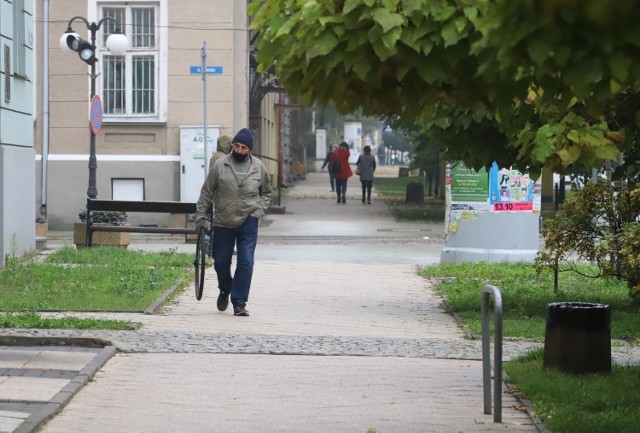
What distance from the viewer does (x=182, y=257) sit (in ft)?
62.2

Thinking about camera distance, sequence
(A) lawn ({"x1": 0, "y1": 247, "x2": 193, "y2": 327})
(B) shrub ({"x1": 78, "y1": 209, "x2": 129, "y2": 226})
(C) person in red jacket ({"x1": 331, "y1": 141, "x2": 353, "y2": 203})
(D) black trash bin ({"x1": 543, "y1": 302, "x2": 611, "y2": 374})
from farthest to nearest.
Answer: (C) person in red jacket ({"x1": 331, "y1": 141, "x2": 353, "y2": 203}), (B) shrub ({"x1": 78, "y1": 209, "x2": 129, "y2": 226}), (A) lawn ({"x1": 0, "y1": 247, "x2": 193, "y2": 327}), (D) black trash bin ({"x1": 543, "y1": 302, "x2": 611, "y2": 374})

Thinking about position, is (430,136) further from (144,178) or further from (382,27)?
(144,178)

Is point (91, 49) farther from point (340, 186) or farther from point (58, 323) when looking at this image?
point (340, 186)

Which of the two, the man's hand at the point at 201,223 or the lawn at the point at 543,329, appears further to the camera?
the man's hand at the point at 201,223

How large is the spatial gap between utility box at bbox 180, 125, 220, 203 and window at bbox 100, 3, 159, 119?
104 centimetres

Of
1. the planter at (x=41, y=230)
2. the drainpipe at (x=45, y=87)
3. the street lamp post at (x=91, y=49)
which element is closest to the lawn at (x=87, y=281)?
the planter at (x=41, y=230)

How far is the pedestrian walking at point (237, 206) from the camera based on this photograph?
12.9m

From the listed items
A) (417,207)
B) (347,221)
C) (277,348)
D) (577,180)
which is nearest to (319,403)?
(277,348)

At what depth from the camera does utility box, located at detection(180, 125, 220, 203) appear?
28.6m

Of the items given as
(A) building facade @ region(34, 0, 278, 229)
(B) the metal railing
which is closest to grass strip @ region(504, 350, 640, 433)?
(B) the metal railing

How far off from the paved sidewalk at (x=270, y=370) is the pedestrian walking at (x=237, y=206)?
1.38ft

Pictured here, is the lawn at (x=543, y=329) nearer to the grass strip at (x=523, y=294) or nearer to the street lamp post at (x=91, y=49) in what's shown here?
the grass strip at (x=523, y=294)

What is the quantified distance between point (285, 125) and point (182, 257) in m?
38.5

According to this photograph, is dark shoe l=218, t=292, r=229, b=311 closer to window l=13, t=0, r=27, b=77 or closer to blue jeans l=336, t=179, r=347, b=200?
window l=13, t=0, r=27, b=77
